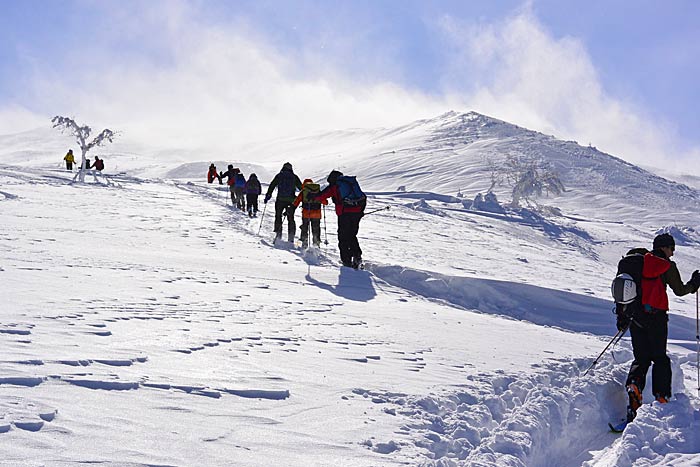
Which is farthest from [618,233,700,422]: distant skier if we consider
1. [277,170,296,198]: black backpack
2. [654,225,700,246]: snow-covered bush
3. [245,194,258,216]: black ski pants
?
[654,225,700,246]: snow-covered bush

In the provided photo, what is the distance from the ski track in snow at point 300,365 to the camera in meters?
3.69

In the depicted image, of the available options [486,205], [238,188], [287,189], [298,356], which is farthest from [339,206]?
[486,205]

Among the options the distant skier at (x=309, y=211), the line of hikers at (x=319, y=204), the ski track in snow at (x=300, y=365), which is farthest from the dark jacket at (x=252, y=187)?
the ski track in snow at (x=300, y=365)

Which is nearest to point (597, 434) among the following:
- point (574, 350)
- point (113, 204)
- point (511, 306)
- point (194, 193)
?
point (574, 350)

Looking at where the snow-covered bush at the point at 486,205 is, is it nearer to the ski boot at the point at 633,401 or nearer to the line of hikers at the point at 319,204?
the line of hikers at the point at 319,204

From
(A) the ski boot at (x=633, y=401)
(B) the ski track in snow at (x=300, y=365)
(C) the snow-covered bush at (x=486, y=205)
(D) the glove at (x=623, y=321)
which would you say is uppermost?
(C) the snow-covered bush at (x=486, y=205)

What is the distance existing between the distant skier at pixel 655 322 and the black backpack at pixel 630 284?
5cm

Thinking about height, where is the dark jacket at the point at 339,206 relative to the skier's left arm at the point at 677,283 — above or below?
above

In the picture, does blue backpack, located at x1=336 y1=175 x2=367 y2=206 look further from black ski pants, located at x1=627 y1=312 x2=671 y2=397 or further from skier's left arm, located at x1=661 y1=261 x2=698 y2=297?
skier's left arm, located at x1=661 y1=261 x2=698 y2=297

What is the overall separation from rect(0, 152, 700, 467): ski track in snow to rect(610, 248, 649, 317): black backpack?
865mm

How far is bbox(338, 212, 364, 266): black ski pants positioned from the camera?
11320 millimetres

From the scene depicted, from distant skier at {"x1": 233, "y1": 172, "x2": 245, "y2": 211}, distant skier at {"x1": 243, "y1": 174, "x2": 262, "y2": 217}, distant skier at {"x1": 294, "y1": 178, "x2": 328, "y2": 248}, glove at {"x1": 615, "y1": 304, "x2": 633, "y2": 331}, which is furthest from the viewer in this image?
distant skier at {"x1": 233, "y1": 172, "x2": 245, "y2": 211}

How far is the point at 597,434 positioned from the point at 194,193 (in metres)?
26.4

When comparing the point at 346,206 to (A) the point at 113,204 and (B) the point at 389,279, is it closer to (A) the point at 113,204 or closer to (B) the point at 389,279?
(B) the point at 389,279
